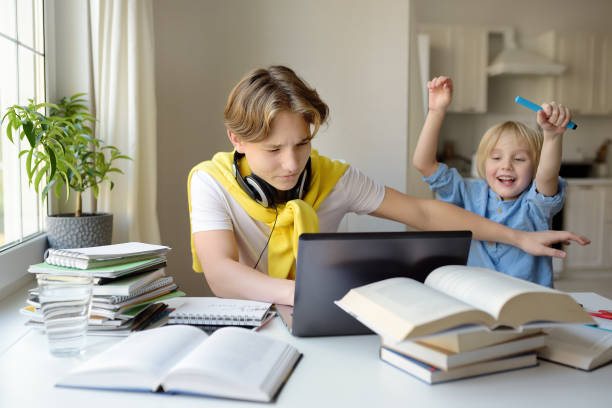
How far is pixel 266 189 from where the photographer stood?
141 cm

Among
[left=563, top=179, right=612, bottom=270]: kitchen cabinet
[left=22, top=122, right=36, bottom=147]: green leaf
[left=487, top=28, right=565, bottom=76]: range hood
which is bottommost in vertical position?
[left=563, top=179, right=612, bottom=270]: kitchen cabinet

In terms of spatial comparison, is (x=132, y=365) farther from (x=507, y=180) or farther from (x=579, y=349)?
(x=507, y=180)

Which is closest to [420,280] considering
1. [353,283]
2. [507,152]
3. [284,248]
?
[353,283]

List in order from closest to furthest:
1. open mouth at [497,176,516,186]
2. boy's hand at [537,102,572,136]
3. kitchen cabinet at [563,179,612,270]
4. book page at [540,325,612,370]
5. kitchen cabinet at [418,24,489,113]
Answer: book page at [540,325,612,370] < boy's hand at [537,102,572,136] < open mouth at [497,176,516,186] < kitchen cabinet at [563,179,612,270] < kitchen cabinet at [418,24,489,113]

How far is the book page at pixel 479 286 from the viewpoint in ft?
2.39

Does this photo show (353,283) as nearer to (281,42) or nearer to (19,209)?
(19,209)

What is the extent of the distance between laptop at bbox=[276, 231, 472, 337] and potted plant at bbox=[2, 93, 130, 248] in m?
0.87

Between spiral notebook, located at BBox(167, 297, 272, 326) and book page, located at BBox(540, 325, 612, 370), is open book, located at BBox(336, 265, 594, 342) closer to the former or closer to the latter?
book page, located at BBox(540, 325, 612, 370)

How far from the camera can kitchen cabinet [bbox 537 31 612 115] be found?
197 inches

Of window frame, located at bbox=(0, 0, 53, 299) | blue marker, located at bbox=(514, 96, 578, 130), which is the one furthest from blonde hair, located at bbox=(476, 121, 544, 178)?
window frame, located at bbox=(0, 0, 53, 299)

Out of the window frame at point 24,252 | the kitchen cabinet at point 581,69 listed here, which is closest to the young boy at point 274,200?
the window frame at point 24,252

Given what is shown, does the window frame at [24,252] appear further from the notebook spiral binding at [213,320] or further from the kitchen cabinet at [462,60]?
the kitchen cabinet at [462,60]

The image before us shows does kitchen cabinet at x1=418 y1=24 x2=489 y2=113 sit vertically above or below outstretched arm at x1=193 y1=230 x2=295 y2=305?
above

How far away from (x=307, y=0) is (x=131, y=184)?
123cm
